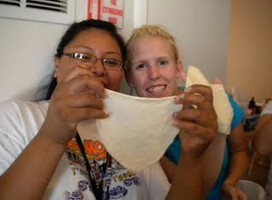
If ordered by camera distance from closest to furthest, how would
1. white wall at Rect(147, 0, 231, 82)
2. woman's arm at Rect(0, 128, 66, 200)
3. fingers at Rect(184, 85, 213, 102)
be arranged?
woman's arm at Rect(0, 128, 66, 200) → fingers at Rect(184, 85, 213, 102) → white wall at Rect(147, 0, 231, 82)

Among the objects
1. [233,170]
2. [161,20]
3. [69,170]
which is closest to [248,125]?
[233,170]

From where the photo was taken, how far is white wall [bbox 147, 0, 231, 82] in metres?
1.37

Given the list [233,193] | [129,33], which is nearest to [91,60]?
[129,33]

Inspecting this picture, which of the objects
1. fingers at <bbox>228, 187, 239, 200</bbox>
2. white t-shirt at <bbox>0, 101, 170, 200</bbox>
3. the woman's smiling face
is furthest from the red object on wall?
fingers at <bbox>228, 187, 239, 200</bbox>

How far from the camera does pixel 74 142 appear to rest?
32.3 inches

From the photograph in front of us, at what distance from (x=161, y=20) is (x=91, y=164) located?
2.91 feet

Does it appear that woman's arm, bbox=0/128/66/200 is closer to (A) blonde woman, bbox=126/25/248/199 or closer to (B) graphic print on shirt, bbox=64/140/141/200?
(B) graphic print on shirt, bbox=64/140/141/200

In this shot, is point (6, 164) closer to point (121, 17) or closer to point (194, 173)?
point (194, 173)

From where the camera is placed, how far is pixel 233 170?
3.95 feet

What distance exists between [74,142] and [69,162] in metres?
0.08

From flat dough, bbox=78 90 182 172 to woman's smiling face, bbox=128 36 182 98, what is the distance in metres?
0.22

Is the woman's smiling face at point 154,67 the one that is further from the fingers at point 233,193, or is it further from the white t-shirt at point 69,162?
the fingers at point 233,193

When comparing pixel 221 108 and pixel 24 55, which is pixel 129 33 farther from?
pixel 221 108

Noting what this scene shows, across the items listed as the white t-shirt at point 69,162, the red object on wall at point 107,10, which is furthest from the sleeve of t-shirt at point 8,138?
the red object on wall at point 107,10
